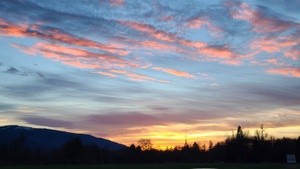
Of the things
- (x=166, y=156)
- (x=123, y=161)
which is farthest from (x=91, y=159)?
(x=166, y=156)

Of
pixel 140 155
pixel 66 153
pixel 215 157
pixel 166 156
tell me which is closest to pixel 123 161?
pixel 140 155

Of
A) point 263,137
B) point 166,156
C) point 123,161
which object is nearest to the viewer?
point 123,161

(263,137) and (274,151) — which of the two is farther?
(263,137)

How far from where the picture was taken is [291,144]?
14912cm

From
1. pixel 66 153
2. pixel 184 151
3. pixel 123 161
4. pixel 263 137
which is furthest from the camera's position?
pixel 184 151

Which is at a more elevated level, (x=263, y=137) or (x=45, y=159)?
(x=263, y=137)

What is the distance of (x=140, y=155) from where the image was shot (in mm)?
158125

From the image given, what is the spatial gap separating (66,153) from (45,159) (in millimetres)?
6918

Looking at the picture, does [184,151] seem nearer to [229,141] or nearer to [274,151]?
[229,141]

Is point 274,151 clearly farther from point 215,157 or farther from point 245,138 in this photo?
point 215,157

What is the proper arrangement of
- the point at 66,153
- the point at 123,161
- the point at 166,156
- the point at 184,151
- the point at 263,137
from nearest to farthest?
the point at 66,153 < the point at 123,161 < the point at 263,137 < the point at 166,156 < the point at 184,151

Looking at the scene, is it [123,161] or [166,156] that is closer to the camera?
[123,161]

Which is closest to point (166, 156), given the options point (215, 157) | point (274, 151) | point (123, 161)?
point (215, 157)

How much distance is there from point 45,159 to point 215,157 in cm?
7054
